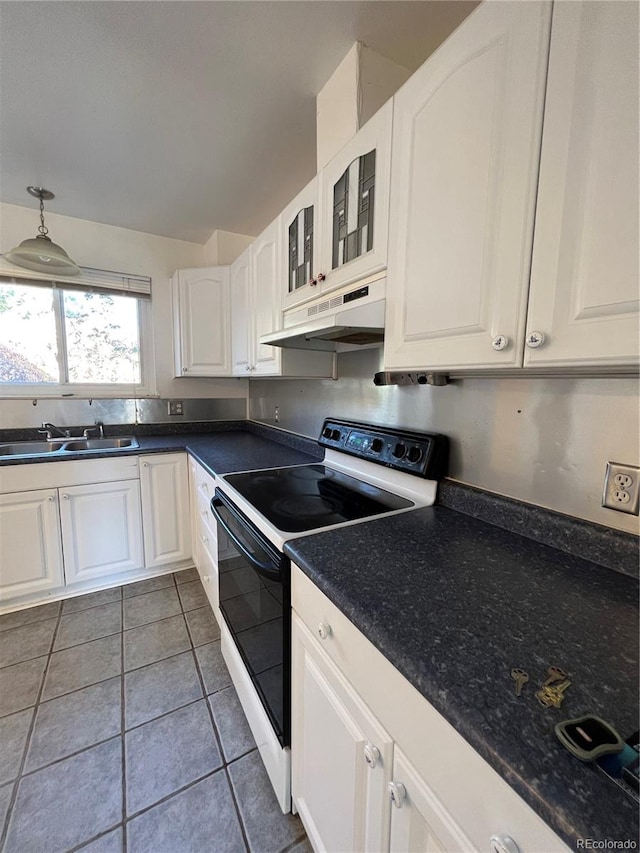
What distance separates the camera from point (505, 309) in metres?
0.71

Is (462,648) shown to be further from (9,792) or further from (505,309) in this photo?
(9,792)

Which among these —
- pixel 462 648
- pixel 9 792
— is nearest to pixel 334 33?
pixel 462 648

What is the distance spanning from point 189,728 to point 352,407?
1471 millimetres

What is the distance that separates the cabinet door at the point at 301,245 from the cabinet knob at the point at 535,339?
0.85 m

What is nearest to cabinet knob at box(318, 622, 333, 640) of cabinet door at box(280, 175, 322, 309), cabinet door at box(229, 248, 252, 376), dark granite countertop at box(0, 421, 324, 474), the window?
dark granite countertop at box(0, 421, 324, 474)

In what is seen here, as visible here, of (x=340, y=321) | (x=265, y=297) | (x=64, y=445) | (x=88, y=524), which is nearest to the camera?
(x=340, y=321)

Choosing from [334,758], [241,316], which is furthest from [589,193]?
[241,316]

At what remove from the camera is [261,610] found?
44.3 inches

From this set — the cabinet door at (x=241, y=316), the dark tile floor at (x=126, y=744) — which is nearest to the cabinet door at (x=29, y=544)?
the dark tile floor at (x=126, y=744)

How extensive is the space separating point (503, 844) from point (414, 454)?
0.95 meters

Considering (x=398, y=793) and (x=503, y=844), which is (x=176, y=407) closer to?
(x=398, y=793)

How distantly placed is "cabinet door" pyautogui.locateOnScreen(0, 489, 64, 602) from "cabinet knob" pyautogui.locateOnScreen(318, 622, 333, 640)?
193cm

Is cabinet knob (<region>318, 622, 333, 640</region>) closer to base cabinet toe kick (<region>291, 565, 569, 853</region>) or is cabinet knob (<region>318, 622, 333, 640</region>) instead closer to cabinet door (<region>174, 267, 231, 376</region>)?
base cabinet toe kick (<region>291, 565, 569, 853</region>)

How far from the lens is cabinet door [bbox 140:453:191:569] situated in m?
2.22
